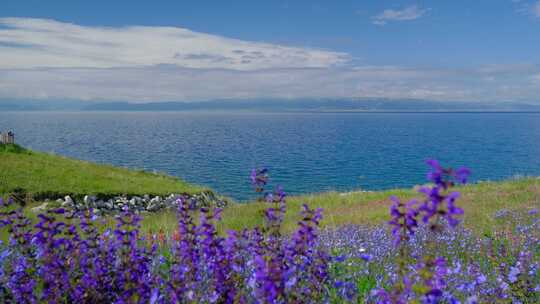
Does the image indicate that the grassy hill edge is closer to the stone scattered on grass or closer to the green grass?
the green grass

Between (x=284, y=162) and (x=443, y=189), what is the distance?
60.7 metres

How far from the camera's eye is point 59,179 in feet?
62.6

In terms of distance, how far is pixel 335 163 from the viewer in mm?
64062

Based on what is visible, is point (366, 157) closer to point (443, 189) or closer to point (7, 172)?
point (7, 172)

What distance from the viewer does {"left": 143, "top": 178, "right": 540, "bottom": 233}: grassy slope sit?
12656 mm

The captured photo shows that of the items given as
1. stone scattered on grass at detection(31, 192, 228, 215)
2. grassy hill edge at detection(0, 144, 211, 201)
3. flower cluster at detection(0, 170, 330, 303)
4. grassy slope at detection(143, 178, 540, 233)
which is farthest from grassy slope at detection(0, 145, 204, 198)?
flower cluster at detection(0, 170, 330, 303)

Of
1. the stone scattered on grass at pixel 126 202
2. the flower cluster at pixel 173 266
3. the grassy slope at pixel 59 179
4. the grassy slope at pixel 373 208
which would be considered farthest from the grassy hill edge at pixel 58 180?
the flower cluster at pixel 173 266

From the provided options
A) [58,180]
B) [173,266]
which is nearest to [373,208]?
[58,180]

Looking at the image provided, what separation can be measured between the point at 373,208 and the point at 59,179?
13.8 meters

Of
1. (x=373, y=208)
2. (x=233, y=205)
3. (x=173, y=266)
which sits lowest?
(x=233, y=205)

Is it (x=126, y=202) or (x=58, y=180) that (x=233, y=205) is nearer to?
(x=126, y=202)

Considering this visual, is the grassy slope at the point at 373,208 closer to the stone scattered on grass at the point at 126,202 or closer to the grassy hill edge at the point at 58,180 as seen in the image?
the stone scattered on grass at the point at 126,202

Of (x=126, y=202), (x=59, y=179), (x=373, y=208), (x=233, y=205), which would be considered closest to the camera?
(x=373, y=208)

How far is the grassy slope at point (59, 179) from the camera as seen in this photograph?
1756cm
